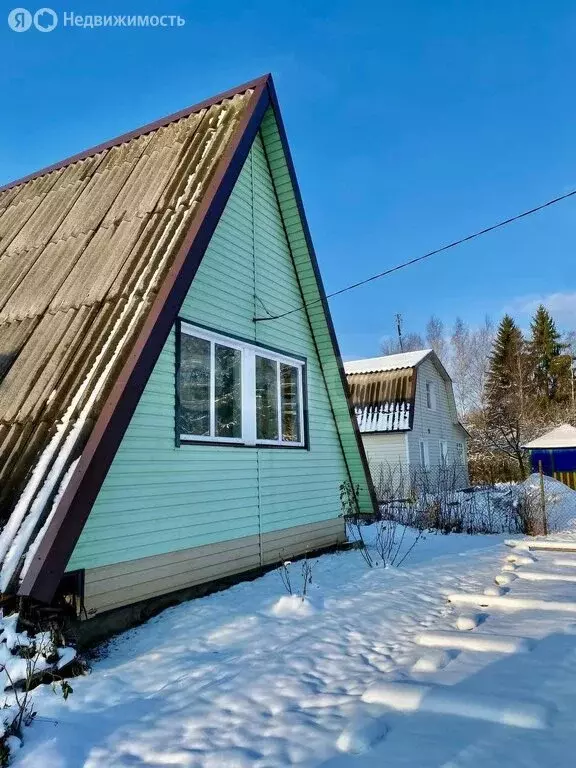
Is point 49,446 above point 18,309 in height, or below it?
below

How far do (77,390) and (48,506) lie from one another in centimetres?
105

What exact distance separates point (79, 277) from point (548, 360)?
156 ft

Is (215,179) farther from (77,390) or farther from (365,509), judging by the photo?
(365,509)

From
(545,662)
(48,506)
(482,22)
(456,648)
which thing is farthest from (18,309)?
(482,22)

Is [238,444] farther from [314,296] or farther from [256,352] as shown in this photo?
[314,296]

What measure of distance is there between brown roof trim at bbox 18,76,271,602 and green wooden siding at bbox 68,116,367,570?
2.93ft

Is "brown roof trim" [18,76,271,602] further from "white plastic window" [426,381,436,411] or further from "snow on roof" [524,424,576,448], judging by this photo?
"white plastic window" [426,381,436,411]

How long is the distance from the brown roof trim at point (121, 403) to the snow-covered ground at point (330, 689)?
0.82 meters

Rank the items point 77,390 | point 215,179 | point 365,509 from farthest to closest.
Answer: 1. point 365,509
2. point 215,179
3. point 77,390

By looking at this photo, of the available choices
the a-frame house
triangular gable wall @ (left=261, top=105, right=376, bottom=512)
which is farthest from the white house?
the a-frame house

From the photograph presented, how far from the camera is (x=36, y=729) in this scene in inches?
128

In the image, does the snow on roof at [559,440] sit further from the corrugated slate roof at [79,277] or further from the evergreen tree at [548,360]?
the evergreen tree at [548,360]

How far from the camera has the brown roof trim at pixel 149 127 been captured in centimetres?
759

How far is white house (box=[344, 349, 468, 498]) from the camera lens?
76.3 feet
